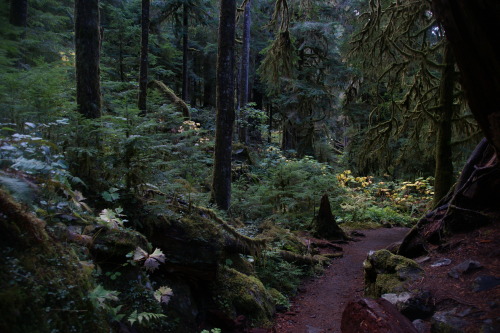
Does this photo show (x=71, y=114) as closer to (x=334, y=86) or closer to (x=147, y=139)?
(x=147, y=139)

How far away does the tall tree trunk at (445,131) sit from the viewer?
26.9 feet

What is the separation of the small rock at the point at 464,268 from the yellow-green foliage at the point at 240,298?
3.08 metres

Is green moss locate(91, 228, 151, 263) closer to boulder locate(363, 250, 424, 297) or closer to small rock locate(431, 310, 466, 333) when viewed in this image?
small rock locate(431, 310, 466, 333)

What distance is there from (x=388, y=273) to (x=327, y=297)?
1.48 meters

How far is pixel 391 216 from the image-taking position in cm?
1502

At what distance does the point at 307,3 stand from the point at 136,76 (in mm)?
12617

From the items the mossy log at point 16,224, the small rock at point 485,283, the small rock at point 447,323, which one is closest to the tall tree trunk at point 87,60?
the mossy log at point 16,224

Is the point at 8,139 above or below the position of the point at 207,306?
above

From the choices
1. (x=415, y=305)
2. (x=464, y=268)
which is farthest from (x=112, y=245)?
(x=464, y=268)

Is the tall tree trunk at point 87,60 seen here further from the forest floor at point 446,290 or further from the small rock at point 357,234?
the small rock at point 357,234

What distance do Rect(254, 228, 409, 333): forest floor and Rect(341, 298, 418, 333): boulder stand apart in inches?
44.4

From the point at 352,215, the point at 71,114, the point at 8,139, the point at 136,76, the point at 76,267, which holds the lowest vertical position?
→ the point at 352,215

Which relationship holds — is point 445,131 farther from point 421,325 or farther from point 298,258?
point 421,325

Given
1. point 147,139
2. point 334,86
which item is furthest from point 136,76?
point 147,139
